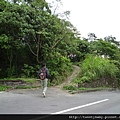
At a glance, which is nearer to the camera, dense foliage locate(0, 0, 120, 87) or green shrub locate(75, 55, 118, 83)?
dense foliage locate(0, 0, 120, 87)

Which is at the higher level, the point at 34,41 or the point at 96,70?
the point at 34,41

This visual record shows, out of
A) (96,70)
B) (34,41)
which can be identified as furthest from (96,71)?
(34,41)

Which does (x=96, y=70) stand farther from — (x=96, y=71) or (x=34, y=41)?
(x=34, y=41)

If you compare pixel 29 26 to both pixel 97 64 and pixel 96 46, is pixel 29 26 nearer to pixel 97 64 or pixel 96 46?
pixel 97 64

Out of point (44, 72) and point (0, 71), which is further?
point (0, 71)

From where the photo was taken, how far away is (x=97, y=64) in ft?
68.1

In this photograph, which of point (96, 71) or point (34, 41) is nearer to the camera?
point (34, 41)

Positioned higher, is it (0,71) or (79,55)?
(79,55)

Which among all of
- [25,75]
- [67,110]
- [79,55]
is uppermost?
[79,55]

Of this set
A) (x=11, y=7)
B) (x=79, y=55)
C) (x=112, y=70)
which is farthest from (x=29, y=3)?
(x=79, y=55)

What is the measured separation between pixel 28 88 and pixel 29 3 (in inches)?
275

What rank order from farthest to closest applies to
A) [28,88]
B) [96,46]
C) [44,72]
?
[96,46]
[28,88]
[44,72]

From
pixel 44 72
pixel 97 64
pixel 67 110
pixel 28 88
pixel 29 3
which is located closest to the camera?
pixel 67 110

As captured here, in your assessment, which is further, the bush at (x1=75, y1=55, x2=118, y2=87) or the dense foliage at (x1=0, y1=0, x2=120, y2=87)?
the bush at (x1=75, y1=55, x2=118, y2=87)
